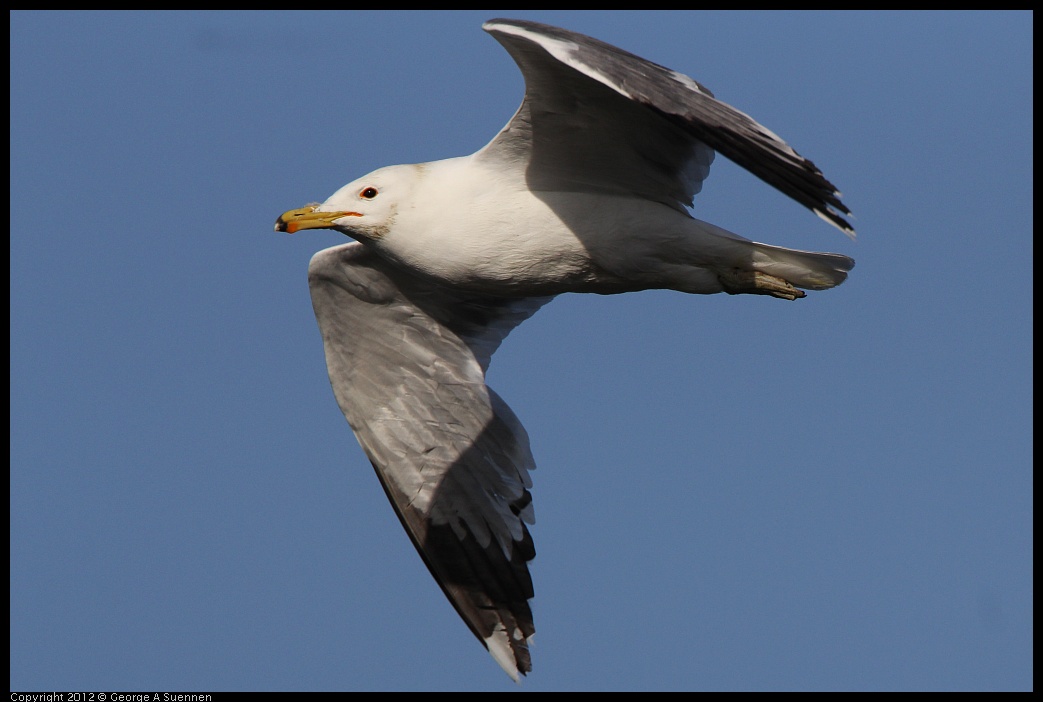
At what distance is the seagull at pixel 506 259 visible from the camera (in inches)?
272

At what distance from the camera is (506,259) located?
7.68 metres

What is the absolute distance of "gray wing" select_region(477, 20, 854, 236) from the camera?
6.47 metres

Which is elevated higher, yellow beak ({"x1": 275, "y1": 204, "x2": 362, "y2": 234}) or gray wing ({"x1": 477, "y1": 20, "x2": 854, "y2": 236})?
gray wing ({"x1": 477, "y1": 20, "x2": 854, "y2": 236})

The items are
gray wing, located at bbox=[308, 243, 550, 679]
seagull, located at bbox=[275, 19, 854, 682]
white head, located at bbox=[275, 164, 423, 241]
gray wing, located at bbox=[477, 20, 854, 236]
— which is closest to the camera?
gray wing, located at bbox=[477, 20, 854, 236]

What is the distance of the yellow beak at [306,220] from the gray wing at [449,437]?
127 cm

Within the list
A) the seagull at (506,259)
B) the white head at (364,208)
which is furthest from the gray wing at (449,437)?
the white head at (364,208)

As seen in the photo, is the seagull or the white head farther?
the white head

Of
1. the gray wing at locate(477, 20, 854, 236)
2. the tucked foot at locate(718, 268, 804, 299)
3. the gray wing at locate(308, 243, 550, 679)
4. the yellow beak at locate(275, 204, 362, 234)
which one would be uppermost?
the gray wing at locate(477, 20, 854, 236)

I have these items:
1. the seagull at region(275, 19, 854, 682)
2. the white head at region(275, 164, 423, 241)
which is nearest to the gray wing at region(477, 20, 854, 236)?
the seagull at region(275, 19, 854, 682)

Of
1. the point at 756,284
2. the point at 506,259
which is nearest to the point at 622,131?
the point at 506,259

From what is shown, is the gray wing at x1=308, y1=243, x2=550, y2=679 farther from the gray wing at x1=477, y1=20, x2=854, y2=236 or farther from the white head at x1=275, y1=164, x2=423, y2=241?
the gray wing at x1=477, y1=20, x2=854, y2=236

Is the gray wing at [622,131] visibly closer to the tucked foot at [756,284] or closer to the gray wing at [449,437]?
the tucked foot at [756,284]

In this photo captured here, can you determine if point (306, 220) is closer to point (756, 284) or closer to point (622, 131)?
point (622, 131)

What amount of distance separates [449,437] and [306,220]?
2097 millimetres
